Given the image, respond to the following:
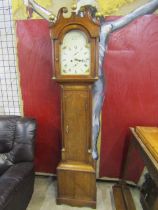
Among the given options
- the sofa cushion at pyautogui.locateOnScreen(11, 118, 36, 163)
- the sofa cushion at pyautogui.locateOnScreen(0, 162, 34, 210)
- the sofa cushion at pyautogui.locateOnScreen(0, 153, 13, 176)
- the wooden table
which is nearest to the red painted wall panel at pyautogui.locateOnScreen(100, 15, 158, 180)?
the wooden table

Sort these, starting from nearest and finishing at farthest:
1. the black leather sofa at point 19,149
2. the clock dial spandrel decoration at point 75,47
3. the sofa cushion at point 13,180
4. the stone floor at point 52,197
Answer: the sofa cushion at point 13,180 < the clock dial spandrel decoration at point 75,47 < the black leather sofa at point 19,149 < the stone floor at point 52,197

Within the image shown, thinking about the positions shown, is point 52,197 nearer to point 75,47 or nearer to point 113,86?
point 113,86

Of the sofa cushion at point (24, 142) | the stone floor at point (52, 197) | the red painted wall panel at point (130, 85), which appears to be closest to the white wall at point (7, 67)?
the sofa cushion at point (24, 142)

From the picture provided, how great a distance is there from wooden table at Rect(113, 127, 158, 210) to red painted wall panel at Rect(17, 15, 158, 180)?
162mm

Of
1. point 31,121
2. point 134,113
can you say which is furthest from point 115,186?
point 31,121

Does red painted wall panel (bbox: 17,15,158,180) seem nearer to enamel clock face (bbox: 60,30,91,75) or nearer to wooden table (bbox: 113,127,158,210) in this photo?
wooden table (bbox: 113,127,158,210)

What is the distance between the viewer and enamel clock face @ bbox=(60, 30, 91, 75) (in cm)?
154

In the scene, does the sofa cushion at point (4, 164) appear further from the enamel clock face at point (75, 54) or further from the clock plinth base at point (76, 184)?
the enamel clock face at point (75, 54)

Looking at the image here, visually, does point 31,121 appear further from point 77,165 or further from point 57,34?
point 57,34

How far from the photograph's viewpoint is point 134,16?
1.79 metres

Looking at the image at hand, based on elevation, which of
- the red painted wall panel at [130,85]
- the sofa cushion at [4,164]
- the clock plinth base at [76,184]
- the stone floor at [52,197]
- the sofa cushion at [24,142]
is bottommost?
the stone floor at [52,197]

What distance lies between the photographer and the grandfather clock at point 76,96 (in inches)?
59.2

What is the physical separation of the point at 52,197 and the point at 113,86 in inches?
53.4

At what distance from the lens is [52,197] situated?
208 cm
